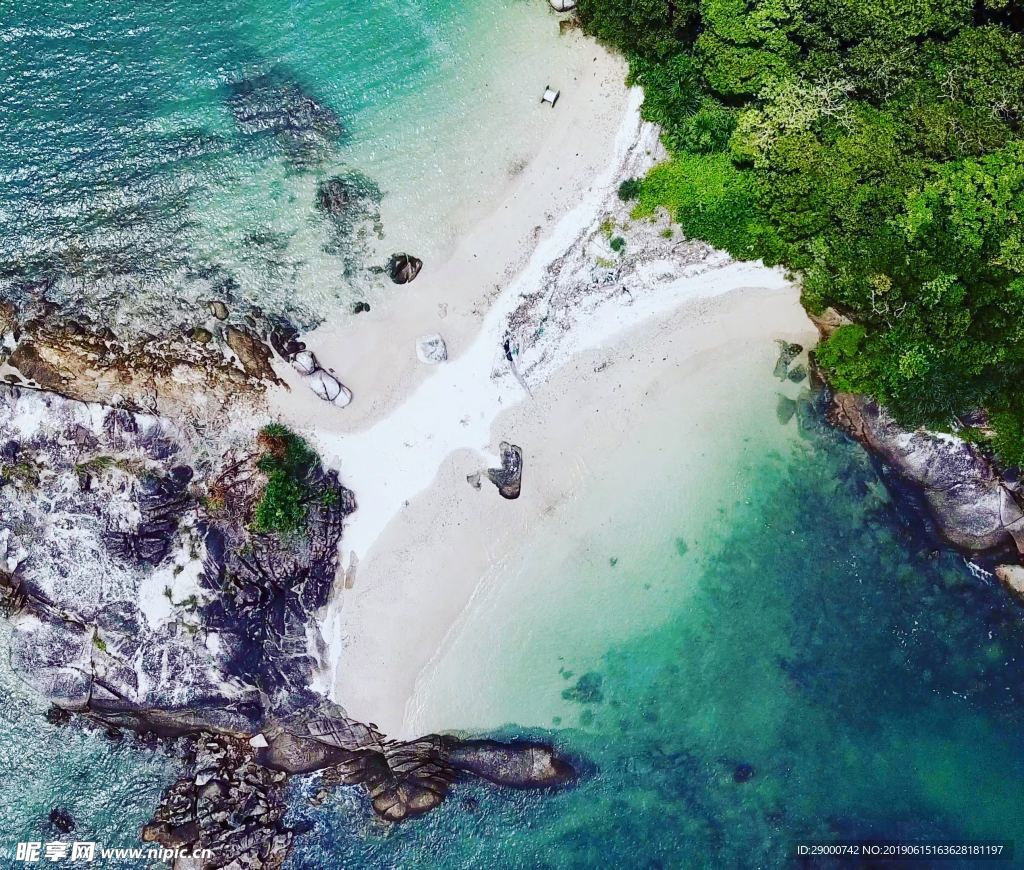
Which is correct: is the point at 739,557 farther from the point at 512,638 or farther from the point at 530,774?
the point at 530,774

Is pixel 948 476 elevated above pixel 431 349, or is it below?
above

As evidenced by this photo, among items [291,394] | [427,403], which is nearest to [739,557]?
[427,403]

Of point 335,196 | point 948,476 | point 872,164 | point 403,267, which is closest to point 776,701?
point 948,476

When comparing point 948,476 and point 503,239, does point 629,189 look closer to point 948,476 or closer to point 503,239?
point 503,239

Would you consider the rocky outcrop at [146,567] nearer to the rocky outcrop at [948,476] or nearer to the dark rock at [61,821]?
the dark rock at [61,821]

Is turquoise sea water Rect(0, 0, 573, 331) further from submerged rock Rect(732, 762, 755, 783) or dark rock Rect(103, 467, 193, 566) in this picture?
submerged rock Rect(732, 762, 755, 783)

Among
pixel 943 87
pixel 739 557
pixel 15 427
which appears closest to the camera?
pixel 943 87
